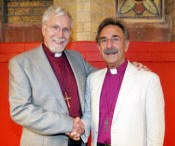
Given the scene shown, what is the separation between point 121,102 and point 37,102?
0.71 meters

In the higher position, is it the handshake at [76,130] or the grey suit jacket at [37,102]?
the grey suit jacket at [37,102]

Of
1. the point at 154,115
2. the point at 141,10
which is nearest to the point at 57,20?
the point at 154,115

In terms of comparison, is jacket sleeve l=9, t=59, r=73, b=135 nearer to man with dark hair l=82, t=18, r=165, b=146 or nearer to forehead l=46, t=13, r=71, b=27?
man with dark hair l=82, t=18, r=165, b=146

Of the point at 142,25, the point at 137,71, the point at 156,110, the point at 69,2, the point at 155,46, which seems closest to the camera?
the point at 156,110

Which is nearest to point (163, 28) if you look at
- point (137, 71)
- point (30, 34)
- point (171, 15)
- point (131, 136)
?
point (171, 15)

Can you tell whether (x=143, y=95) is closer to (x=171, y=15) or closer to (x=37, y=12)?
(x=171, y=15)

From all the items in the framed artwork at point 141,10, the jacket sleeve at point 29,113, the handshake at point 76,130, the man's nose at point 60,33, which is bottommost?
the handshake at point 76,130

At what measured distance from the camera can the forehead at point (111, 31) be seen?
2.34 meters

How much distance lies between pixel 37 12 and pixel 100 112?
4.03m

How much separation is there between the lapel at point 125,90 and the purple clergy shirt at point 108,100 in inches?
2.8

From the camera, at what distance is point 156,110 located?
6.82ft

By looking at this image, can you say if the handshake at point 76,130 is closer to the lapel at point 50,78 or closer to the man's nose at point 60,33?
the lapel at point 50,78

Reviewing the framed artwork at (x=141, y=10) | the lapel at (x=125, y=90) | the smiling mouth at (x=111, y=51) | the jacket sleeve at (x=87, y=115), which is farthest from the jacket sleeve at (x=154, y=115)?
the framed artwork at (x=141, y=10)

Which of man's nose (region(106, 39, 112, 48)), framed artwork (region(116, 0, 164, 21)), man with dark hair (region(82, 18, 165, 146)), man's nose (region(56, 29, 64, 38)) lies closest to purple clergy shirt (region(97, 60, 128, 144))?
man with dark hair (region(82, 18, 165, 146))
